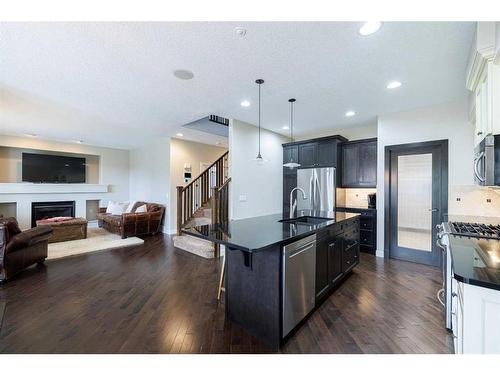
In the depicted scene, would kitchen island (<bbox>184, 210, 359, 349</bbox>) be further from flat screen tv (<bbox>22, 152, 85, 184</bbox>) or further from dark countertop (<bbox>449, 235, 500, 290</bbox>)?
flat screen tv (<bbox>22, 152, 85, 184</bbox>)

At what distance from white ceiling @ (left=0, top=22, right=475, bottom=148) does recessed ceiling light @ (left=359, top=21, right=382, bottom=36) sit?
59 millimetres

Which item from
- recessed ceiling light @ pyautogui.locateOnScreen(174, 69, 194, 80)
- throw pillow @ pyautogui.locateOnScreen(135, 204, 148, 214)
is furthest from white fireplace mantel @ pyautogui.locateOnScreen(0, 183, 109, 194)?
recessed ceiling light @ pyautogui.locateOnScreen(174, 69, 194, 80)

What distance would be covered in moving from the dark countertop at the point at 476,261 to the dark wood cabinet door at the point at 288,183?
12.6 feet

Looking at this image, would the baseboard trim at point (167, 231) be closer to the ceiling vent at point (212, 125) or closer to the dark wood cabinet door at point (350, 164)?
the ceiling vent at point (212, 125)

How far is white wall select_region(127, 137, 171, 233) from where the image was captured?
265 inches

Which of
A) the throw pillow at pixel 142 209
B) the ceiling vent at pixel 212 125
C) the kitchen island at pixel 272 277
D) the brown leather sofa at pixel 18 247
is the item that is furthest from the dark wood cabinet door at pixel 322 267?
the throw pillow at pixel 142 209

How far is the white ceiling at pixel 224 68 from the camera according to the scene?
6.61 feet

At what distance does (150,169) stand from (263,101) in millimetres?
5378

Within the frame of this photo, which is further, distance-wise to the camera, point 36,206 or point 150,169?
point 150,169

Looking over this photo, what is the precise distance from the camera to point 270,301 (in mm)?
1867

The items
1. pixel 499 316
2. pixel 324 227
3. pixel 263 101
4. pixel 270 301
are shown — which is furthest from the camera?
pixel 263 101
